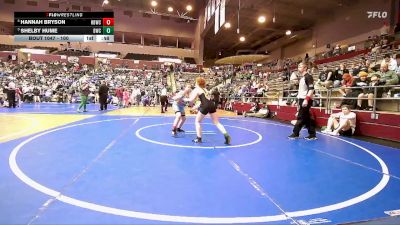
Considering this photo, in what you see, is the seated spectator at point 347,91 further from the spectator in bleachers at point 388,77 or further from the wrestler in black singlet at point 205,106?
the wrestler in black singlet at point 205,106

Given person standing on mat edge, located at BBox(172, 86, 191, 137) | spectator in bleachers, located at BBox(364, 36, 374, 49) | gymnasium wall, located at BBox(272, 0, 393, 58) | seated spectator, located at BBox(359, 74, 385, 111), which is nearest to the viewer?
person standing on mat edge, located at BBox(172, 86, 191, 137)

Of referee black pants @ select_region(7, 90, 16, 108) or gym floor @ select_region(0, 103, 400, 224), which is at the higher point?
referee black pants @ select_region(7, 90, 16, 108)

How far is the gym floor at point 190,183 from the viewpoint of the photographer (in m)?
2.63

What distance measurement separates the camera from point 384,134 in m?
7.62

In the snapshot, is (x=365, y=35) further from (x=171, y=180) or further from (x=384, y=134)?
(x=171, y=180)

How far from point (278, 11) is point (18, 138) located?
26.1 meters

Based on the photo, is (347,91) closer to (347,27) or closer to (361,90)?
(361,90)

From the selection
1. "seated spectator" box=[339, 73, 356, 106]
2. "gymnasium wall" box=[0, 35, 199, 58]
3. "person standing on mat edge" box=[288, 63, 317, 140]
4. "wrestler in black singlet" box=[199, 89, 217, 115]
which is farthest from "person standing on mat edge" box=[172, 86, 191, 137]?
"gymnasium wall" box=[0, 35, 199, 58]

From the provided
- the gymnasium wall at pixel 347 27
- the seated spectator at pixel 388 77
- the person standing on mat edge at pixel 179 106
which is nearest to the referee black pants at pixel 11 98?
the person standing on mat edge at pixel 179 106
